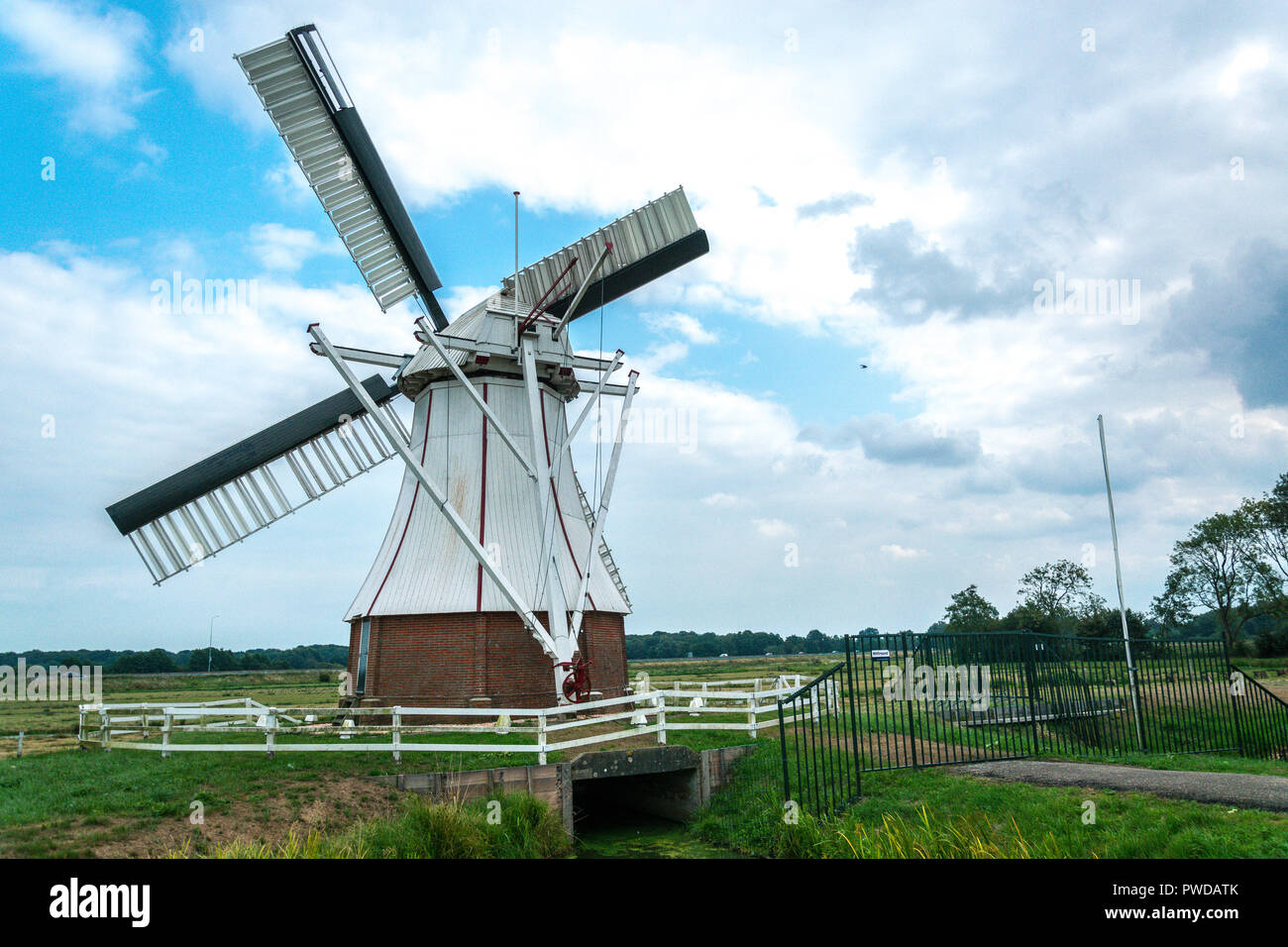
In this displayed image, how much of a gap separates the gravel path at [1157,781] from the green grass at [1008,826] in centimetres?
35

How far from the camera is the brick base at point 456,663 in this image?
1725 cm

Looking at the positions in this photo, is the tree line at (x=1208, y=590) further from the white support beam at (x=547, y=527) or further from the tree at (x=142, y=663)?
the tree at (x=142, y=663)

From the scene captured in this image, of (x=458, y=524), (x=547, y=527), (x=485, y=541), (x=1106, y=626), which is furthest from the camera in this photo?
(x=1106, y=626)

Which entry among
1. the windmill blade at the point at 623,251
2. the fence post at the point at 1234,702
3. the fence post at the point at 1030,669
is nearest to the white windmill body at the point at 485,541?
the windmill blade at the point at 623,251

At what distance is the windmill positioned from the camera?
17.5m

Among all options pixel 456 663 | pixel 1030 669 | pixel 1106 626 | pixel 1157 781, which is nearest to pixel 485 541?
pixel 456 663

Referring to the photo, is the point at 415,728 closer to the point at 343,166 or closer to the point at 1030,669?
the point at 1030,669

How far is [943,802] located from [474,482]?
12.8 meters

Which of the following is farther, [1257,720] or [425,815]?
[1257,720]

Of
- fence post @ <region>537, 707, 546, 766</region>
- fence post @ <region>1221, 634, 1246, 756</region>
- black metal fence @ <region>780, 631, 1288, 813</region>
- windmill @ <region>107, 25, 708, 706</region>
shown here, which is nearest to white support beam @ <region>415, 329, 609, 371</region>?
windmill @ <region>107, 25, 708, 706</region>

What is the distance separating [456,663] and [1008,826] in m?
12.0

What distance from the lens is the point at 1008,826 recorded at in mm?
8164
